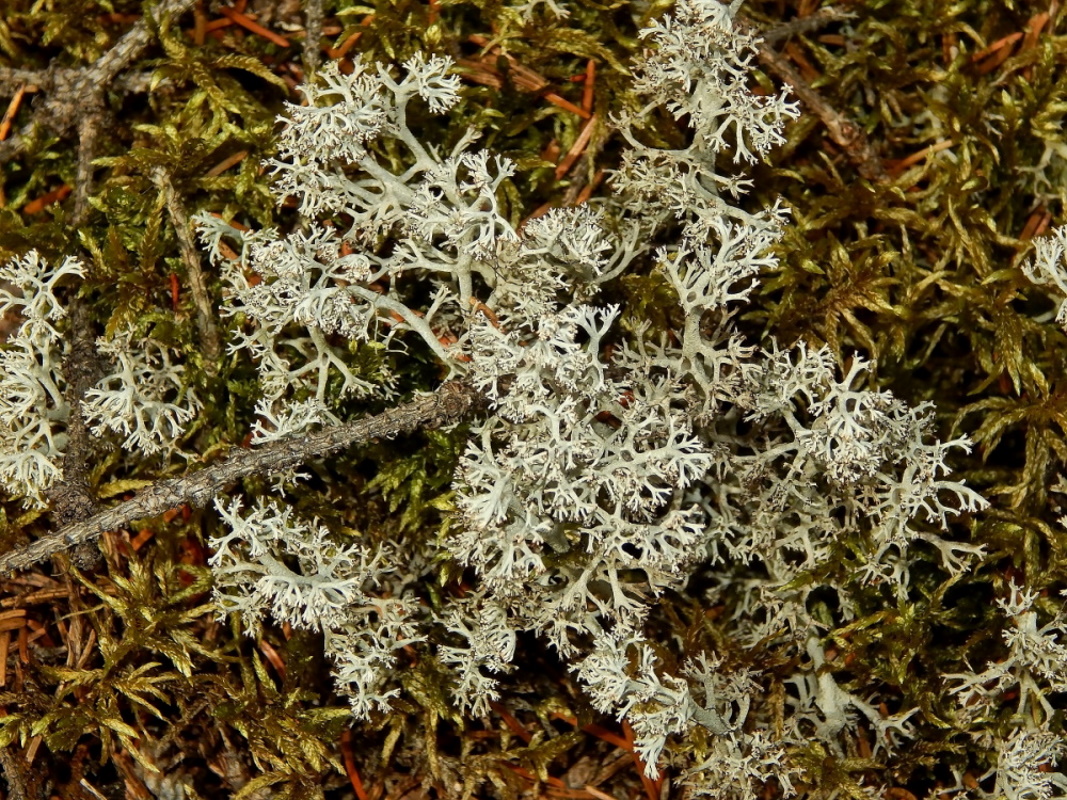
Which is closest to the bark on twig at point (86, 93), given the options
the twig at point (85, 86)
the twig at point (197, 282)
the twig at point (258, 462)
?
the twig at point (85, 86)

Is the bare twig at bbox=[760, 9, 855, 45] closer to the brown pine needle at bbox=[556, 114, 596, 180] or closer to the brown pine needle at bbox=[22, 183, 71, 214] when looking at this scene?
the brown pine needle at bbox=[556, 114, 596, 180]

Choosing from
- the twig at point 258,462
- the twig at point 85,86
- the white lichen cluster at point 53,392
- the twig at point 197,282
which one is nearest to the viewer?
Answer: the twig at point 258,462

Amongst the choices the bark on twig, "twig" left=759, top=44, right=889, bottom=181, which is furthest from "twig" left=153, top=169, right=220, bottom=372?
"twig" left=759, top=44, right=889, bottom=181

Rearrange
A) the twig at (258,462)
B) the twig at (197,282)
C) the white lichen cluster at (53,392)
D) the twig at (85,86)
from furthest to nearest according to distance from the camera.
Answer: the twig at (85,86) < the twig at (197,282) < the white lichen cluster at (53,392) < the twig at (258,462)

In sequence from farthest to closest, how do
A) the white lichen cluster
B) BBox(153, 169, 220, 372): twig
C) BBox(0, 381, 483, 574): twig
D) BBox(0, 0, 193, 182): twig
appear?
BBox(0, 0, 193, 182): twig < BBox(153, 169, 220, 372): twig < the white lichen cluster < BBox(0, 381, 483, 574): twig

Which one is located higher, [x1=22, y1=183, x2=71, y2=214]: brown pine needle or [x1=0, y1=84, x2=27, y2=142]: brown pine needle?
[x1=0, y1=84, x2=27, y2=142]: brown pine needle

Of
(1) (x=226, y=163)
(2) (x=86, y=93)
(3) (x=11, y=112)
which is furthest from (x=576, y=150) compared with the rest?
(3) (x=11, y=112)

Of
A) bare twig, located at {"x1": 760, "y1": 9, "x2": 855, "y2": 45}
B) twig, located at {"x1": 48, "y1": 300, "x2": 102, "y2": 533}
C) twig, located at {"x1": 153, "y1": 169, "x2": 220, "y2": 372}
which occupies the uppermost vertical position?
bare twig, located at {"x1": 760, "y1": 9, "x2": 855, "y2": 45}

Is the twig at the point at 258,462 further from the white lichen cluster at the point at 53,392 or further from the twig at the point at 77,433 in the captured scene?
the white lichen cluster at the point at 53,392

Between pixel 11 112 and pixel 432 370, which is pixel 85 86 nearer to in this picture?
pixel 11 112
